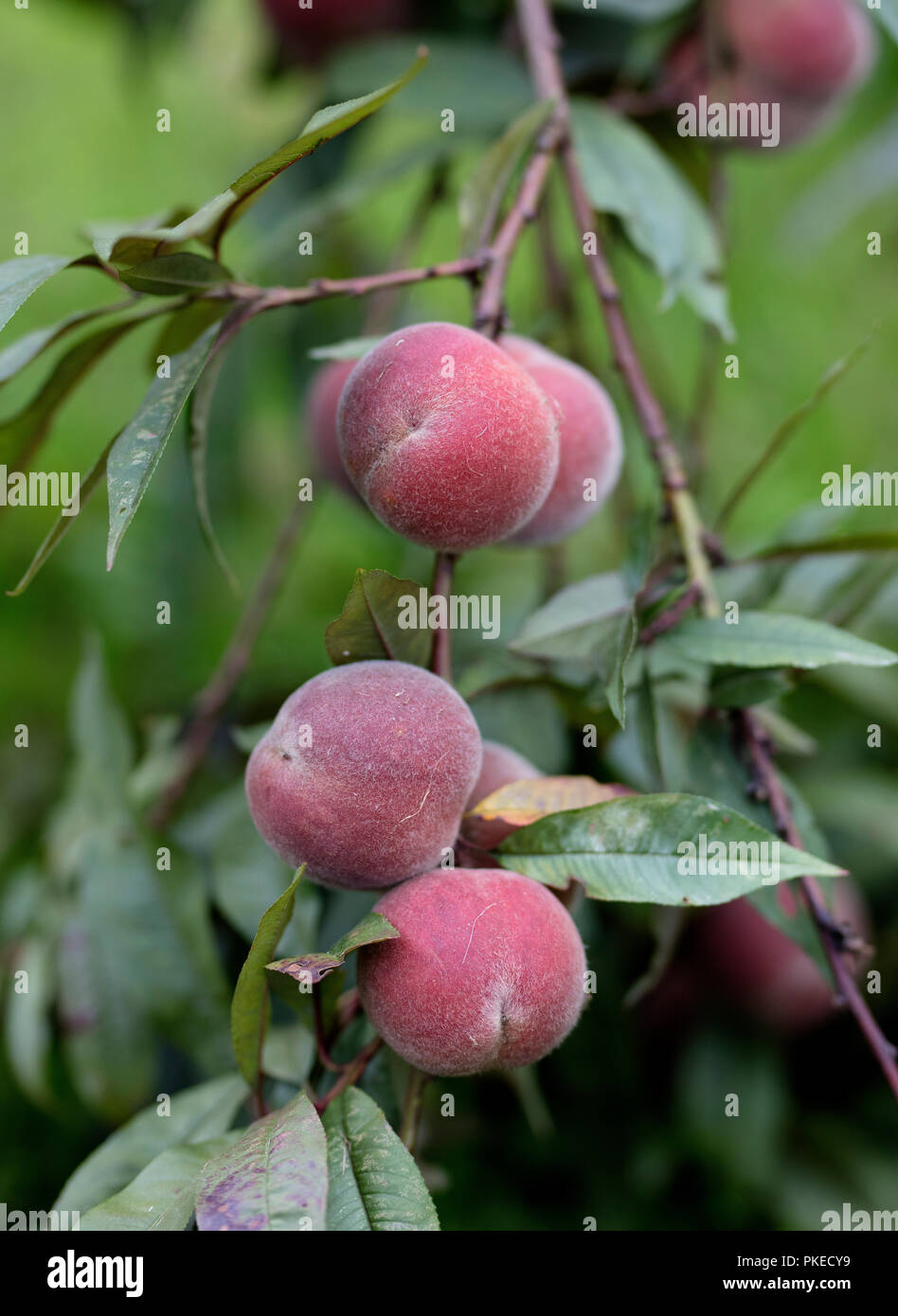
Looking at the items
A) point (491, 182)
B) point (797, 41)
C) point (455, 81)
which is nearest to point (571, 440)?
point (491, 182)

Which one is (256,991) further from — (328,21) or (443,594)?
(328,21)

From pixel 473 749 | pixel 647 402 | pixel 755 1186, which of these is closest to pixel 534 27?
pixel 647 402

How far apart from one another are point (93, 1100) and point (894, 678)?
3.19 feet

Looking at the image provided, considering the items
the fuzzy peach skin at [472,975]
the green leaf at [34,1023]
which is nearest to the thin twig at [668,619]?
the fuzzy peach skin at [472,975]

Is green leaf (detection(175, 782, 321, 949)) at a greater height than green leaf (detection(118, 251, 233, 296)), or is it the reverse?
green leaf (detection(118, 251, 233, 296))

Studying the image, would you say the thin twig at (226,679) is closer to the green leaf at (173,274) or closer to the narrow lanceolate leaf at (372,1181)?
the green leaf at (173,274)

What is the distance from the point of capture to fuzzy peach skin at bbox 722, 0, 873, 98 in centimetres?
125

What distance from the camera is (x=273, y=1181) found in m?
0.52

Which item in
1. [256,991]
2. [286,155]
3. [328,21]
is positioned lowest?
[256,991]

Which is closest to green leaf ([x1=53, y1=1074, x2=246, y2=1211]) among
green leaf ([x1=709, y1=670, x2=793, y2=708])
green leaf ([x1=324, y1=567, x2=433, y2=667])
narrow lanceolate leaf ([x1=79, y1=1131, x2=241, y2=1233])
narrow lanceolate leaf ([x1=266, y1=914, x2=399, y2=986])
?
narrow lanceolate leaf ([x1=79, y1=1131, x2=241, y2=1233])

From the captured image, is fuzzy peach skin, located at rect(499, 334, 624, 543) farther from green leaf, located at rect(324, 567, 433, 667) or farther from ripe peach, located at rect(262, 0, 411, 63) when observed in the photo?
ripe peach, located at rect(262, 0, 411, 63)

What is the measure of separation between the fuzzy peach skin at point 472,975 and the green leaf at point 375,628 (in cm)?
14

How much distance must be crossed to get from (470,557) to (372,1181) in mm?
1111

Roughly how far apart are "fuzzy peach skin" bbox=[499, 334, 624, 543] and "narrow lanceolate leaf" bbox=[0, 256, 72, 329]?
Answer: 0.27 metres
